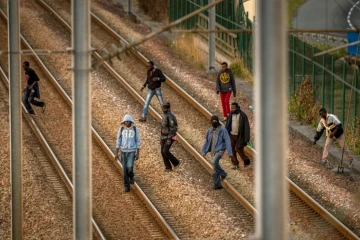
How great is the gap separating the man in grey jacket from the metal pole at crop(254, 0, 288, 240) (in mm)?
14515

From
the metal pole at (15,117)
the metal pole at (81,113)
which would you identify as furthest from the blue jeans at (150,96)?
the metal pole at (81,113)

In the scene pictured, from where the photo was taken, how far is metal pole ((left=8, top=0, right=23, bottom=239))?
19547 mm

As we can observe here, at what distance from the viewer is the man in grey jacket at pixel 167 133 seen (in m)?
22.7

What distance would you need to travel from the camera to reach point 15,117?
65.1 ft

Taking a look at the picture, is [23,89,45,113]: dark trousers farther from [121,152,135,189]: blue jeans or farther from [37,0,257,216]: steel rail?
[121,152,135,189]: blue jeans

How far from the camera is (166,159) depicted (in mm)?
23297

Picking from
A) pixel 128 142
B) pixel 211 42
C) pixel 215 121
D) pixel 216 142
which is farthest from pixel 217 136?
pixel 211 42

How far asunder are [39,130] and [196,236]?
7632mm

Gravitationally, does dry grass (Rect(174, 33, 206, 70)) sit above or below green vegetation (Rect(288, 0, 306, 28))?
above

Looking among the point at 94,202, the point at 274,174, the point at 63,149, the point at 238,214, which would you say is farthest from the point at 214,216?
the point at 274,174

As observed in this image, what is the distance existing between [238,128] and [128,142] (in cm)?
255

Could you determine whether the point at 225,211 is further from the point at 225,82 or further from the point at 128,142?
the point at 225,82

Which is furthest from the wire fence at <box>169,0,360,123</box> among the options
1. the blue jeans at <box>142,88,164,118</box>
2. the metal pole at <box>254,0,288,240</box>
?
the metal pole at <box>254,0,288,240</box>

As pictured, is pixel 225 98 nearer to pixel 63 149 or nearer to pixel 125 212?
pixel 63 149
